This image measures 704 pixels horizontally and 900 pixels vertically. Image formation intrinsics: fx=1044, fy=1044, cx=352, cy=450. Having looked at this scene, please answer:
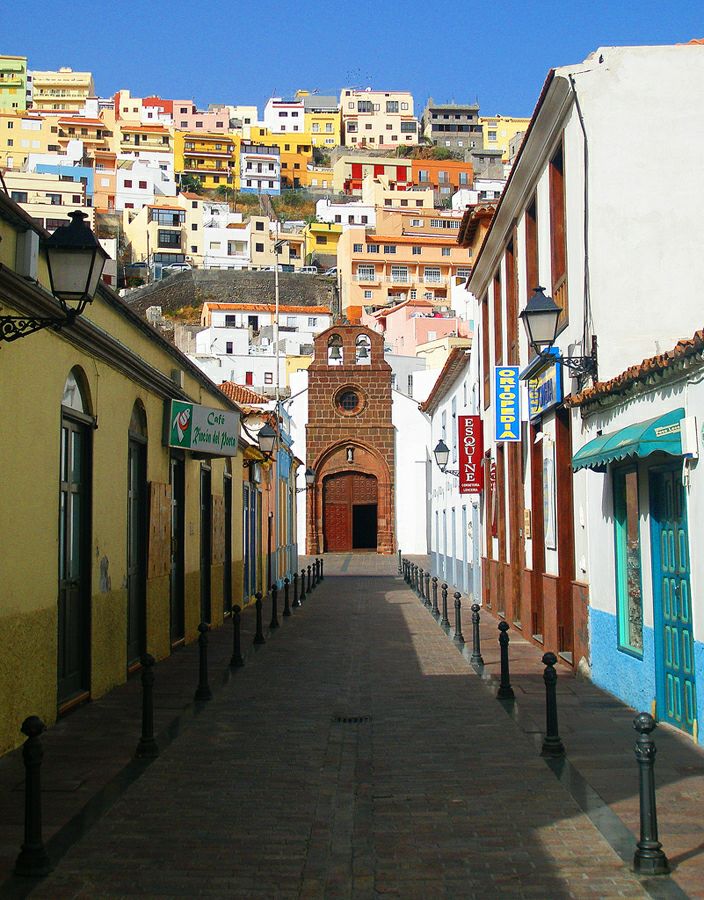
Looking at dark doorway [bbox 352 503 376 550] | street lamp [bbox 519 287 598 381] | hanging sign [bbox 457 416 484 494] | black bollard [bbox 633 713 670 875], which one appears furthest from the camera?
dark doorway [bbox 352 503 376 550]

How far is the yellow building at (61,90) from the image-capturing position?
159750 millimetres

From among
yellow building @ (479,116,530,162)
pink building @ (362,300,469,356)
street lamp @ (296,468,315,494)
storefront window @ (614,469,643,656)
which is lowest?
storefront window @ (614,469,643,656)

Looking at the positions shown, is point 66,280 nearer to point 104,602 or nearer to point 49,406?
point 49,406

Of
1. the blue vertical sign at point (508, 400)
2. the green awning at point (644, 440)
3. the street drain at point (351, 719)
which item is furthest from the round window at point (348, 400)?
the green awning at point (644, 440)

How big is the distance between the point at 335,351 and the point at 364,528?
9.72 m

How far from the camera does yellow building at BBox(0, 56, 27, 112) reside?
15788 cm

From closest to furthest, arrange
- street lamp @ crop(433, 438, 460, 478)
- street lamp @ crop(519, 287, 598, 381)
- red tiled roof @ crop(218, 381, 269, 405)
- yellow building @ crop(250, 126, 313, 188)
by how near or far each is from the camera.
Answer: street lamp @ crop(519, 287, 598, 381), street lamp @ crop(433, 438, 460, 478), red tiled roof @ crop(218, 381, 269, 405), yellow building @ crop(250, 126, 313, 188)

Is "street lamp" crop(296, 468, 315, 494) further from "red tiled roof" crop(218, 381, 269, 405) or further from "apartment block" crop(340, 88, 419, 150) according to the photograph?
"apartment block" crop(340, 88, 419, 150)

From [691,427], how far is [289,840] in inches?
176

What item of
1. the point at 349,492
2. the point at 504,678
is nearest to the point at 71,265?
the point at 504,678

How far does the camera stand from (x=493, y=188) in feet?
403

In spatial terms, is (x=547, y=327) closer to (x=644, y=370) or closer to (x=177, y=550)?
(x=644, y=370)

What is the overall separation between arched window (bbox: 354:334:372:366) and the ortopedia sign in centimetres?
3771

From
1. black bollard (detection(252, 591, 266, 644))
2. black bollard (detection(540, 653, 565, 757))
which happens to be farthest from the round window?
black bollard (detection(540, 653, 565, 757))
